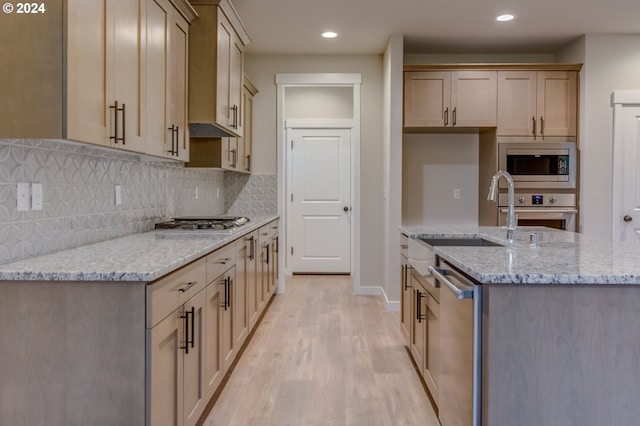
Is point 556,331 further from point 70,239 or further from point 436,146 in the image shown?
point 436,146

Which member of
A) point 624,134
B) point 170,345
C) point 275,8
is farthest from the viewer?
point 624,134

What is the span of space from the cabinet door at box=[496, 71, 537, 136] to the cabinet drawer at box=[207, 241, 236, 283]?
3.16 meters

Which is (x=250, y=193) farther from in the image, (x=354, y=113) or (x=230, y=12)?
(x=230, y=12)

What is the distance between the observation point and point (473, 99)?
4.80m

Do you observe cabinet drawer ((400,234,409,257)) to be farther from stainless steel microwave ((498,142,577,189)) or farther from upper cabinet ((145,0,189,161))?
stainless steel microwave ((498,142,577,189))

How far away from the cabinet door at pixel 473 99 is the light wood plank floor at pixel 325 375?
6.69ft

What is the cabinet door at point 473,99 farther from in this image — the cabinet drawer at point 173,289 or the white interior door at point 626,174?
the cabinet drawer at point 173,289

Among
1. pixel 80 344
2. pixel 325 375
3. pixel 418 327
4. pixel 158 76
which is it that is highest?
pixel 158 76

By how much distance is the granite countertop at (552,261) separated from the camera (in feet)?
4.96

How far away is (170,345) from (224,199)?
3.67m

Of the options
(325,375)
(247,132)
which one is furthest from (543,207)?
(247,132)

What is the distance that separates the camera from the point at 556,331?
154 cm

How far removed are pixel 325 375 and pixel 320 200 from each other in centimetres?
378

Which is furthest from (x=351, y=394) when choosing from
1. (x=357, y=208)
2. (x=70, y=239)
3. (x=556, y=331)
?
(x=357, y=208)
